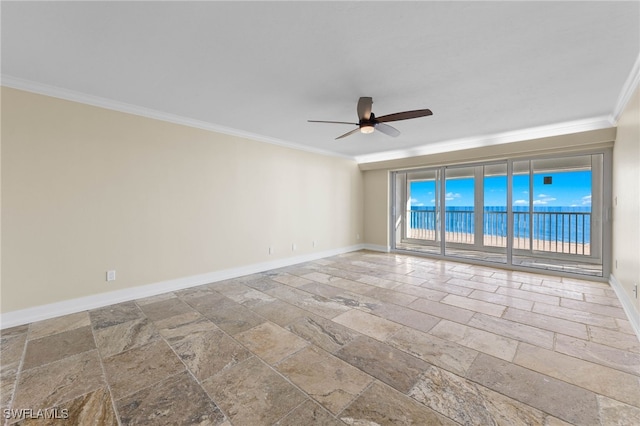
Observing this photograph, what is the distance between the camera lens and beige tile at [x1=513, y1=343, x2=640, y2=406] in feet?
6.10

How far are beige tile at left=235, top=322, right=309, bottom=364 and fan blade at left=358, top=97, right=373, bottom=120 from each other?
2.65m

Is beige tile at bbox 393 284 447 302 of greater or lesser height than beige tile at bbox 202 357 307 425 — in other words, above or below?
above

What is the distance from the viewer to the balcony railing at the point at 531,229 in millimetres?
5863

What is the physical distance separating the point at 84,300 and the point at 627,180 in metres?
6.78

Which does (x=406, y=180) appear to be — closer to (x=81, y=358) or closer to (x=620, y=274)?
(x=620, y=274)

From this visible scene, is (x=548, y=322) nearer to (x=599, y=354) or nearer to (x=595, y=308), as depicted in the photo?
(x=599, y=354)

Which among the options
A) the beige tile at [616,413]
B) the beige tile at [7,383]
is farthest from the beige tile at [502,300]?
the beige tile at [7,383]

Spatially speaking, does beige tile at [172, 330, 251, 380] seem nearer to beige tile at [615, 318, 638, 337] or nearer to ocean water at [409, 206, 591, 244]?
beige tile at [615, 318, 638, 337]

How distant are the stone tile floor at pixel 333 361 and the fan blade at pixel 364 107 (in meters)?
2.41

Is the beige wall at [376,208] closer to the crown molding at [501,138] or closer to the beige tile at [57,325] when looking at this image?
the crown molding at [501,138]

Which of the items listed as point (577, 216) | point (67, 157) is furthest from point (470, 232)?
point (67, 157)

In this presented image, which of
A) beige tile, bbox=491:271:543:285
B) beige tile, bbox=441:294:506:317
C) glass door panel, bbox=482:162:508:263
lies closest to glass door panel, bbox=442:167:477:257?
glass door panel, bbox=482:162:508:263

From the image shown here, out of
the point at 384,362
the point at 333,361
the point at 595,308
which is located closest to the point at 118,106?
the point at 333,361

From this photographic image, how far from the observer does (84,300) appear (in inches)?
132
